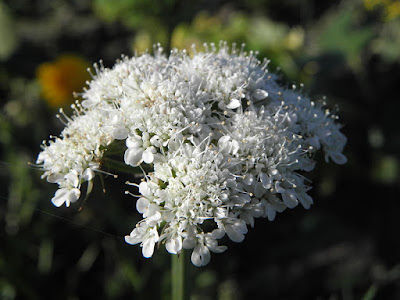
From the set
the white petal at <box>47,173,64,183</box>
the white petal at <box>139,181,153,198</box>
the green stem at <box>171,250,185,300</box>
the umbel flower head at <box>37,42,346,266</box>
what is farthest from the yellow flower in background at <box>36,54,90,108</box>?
the white petal at <box>139,181,153,198</box>

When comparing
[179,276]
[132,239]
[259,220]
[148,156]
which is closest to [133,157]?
[148,156]

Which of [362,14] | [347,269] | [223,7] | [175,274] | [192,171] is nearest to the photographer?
[192,171]

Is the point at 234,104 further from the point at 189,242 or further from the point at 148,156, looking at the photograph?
the point at 189,242

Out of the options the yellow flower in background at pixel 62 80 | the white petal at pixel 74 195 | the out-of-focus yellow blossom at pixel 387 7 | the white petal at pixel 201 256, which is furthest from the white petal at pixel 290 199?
the out-of-focus yellow blossom at pixel 387 7

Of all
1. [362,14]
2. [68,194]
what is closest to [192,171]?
[68,194]

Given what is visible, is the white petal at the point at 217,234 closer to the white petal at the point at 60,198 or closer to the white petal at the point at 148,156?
the white petal at the point at 148,156

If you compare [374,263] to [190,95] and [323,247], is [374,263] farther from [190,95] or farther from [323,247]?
[190,95]
